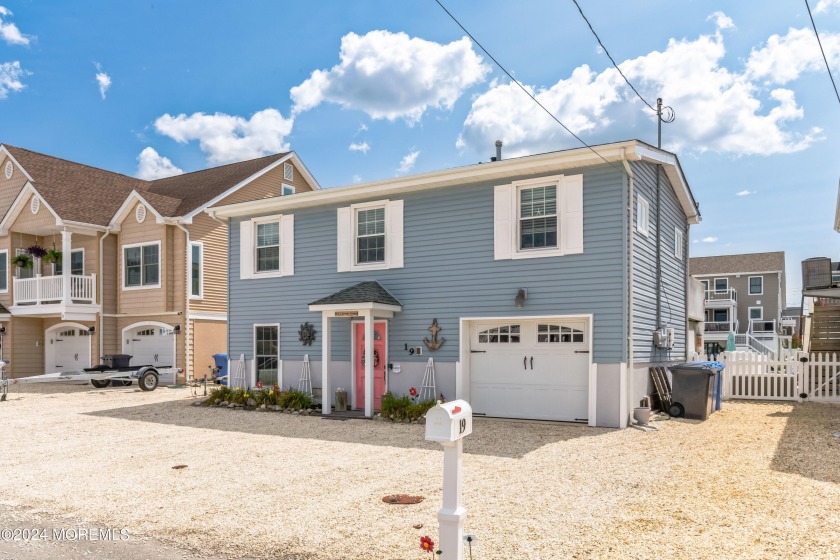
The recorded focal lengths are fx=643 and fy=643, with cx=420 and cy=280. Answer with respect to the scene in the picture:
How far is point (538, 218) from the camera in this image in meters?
12.9

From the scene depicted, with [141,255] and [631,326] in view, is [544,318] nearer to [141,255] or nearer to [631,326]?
[631,326]

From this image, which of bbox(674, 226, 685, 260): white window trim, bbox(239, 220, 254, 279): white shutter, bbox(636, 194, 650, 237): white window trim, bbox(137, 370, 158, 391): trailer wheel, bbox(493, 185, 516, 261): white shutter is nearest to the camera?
bbox(636, 194, 650, 237): white window trim

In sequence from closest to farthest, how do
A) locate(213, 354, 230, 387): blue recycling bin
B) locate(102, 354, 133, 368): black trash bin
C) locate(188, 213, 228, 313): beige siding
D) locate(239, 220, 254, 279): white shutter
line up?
locate(239, 220, 254, 279): white shutter, locate(102, 354, 133, 368): black trash bin, locate(213, 354, 230, 387): blue recycling bin, locate(188, 213, 228, 313): beige siding

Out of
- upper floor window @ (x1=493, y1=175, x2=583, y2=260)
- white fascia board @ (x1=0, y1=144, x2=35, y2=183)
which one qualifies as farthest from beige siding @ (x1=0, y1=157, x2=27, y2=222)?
upper floor window @ (x1=493, y1=175, x2=583, y2=260)

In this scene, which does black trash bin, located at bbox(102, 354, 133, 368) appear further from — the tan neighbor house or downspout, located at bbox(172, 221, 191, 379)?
downspout, located at bbox(172, 221, 191, 379)

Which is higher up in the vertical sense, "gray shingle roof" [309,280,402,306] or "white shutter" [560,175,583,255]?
"white shutter" [560,175,583,255]

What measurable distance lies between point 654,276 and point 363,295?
6315mm

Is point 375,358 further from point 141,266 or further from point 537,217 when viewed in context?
point 141,266

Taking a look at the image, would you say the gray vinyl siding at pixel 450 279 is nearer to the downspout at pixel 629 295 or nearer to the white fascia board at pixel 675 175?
the downspout at pixel 629 295

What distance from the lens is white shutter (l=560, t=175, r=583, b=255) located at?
1237 cm

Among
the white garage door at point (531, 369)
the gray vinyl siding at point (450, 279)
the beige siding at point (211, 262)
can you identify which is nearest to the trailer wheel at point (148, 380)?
the beige siding at point (211, 262)

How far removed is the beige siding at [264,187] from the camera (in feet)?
79.9

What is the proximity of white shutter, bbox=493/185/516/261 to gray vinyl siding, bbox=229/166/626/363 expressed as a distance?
17cm

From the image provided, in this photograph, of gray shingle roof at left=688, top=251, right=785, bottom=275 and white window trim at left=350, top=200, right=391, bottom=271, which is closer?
white window trim at left=350, top=200, right=391, bottom=271
